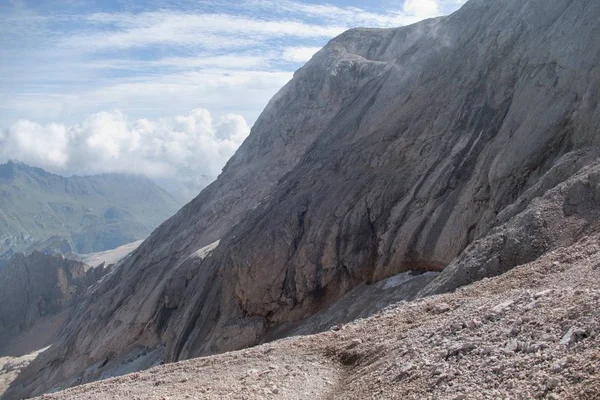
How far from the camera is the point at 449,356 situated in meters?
10.2

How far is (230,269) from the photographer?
131 ft

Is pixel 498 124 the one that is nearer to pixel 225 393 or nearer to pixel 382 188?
pixel 382 188

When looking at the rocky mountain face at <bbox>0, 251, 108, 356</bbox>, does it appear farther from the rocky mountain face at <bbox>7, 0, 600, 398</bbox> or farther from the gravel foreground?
the gravel foreground

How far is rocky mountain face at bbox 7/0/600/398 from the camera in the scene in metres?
20.9

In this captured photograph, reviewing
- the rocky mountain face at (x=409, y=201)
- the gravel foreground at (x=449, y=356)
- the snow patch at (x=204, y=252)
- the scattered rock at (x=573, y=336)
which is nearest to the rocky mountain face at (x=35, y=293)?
the rocky mountain face at (x=409, y=201)

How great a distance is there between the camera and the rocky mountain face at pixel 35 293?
10244cm

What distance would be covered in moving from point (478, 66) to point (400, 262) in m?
13.8

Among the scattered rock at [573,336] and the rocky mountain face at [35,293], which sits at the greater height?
the scattered rock at [573,336]

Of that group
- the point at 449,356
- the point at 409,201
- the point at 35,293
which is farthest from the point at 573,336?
the point at 35,293

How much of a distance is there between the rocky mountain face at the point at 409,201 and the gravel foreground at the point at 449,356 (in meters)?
4.11

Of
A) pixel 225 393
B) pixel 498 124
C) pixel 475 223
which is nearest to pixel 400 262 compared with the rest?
pixel 475 223

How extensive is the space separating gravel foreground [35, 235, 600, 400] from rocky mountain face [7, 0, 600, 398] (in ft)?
13.5

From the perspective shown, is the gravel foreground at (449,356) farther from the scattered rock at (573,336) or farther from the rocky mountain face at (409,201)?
the rocky mountain face at (409,201)

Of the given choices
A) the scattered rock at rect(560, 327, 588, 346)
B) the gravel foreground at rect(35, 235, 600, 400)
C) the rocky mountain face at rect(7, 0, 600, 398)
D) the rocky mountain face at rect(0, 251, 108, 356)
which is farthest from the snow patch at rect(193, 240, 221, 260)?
the rocky mountain face at rect(0, 251, 108, 356)
